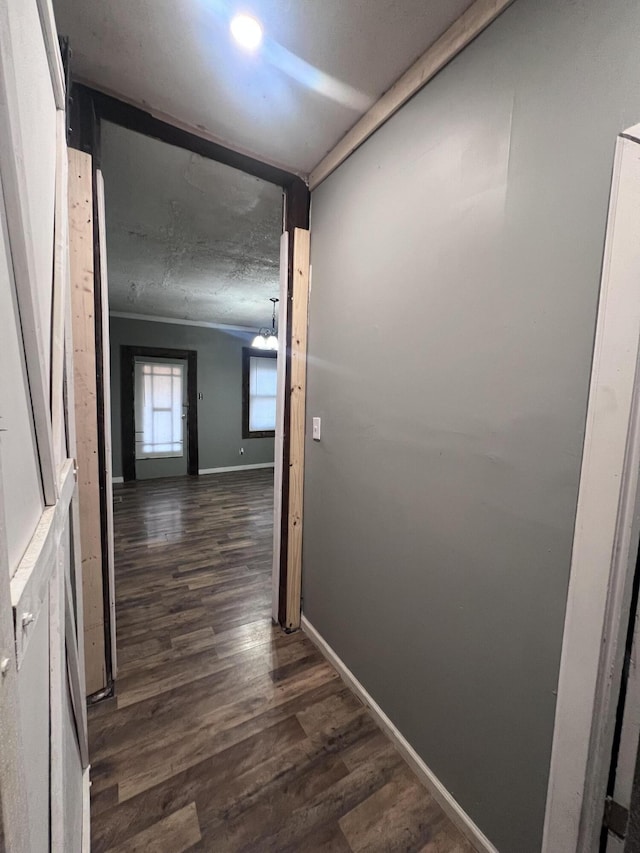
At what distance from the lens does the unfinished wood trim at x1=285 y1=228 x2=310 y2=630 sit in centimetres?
186

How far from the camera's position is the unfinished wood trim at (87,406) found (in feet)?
4.44

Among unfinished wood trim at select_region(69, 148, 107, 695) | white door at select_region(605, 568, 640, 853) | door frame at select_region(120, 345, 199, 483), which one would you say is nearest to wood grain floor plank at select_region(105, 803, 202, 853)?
unfinished wood trim at select_region(69, 148, 107, 695)

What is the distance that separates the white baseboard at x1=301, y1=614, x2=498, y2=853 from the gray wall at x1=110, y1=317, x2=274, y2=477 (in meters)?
4.63

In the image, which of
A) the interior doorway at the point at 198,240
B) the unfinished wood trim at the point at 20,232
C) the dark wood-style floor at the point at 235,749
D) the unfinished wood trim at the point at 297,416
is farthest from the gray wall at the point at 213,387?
the unfinished wood trim at the point at 20,232

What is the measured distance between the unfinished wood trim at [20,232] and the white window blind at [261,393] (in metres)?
5.72

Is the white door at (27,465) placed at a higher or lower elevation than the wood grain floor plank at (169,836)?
higher

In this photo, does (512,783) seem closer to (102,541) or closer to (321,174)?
(102,541)

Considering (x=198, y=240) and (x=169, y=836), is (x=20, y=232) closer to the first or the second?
(x=169, y=836)

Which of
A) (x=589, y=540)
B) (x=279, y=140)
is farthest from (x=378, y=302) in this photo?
(x=589, y=540)

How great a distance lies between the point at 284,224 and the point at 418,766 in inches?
101

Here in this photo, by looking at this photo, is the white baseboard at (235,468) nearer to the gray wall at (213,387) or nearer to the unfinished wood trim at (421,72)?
the gray wall at (213,387)

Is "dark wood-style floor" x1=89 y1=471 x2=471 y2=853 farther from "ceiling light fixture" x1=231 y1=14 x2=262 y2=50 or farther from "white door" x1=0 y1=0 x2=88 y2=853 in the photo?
"ceiling light fixture" x1=231 y1=14 x2=262 y2=50

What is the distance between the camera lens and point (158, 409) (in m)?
5.44

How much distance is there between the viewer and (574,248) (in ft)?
2.70
